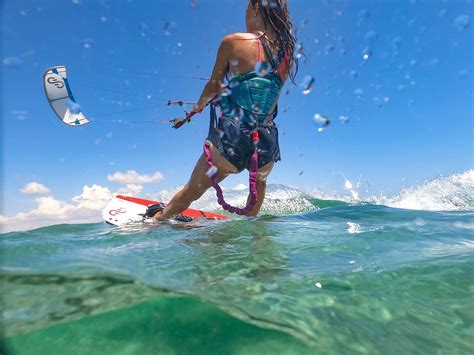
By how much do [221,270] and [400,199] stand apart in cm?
1012

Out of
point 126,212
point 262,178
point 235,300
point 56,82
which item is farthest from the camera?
point 56,82

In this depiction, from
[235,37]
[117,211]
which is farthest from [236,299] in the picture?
[117,211]

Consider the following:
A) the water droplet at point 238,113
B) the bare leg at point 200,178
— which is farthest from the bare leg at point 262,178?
the water droplet at point 238,113

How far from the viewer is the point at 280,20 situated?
393cm

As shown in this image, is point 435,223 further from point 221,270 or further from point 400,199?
point 400,199

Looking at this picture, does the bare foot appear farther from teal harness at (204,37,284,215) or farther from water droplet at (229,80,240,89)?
water droplet at (229,80,240,89)

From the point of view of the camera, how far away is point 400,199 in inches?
422

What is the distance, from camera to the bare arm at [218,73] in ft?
12.4

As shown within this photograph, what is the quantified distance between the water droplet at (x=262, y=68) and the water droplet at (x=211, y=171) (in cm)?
126

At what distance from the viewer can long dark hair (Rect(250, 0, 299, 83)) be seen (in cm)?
389

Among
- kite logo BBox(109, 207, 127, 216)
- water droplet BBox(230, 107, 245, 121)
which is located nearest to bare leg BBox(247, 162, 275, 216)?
water droplet BBox(230, 107, 245, 121)

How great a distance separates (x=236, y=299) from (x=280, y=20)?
3.43 meters

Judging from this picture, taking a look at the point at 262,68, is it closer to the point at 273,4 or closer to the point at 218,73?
the point at 218,73

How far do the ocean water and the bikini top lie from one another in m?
1.64
